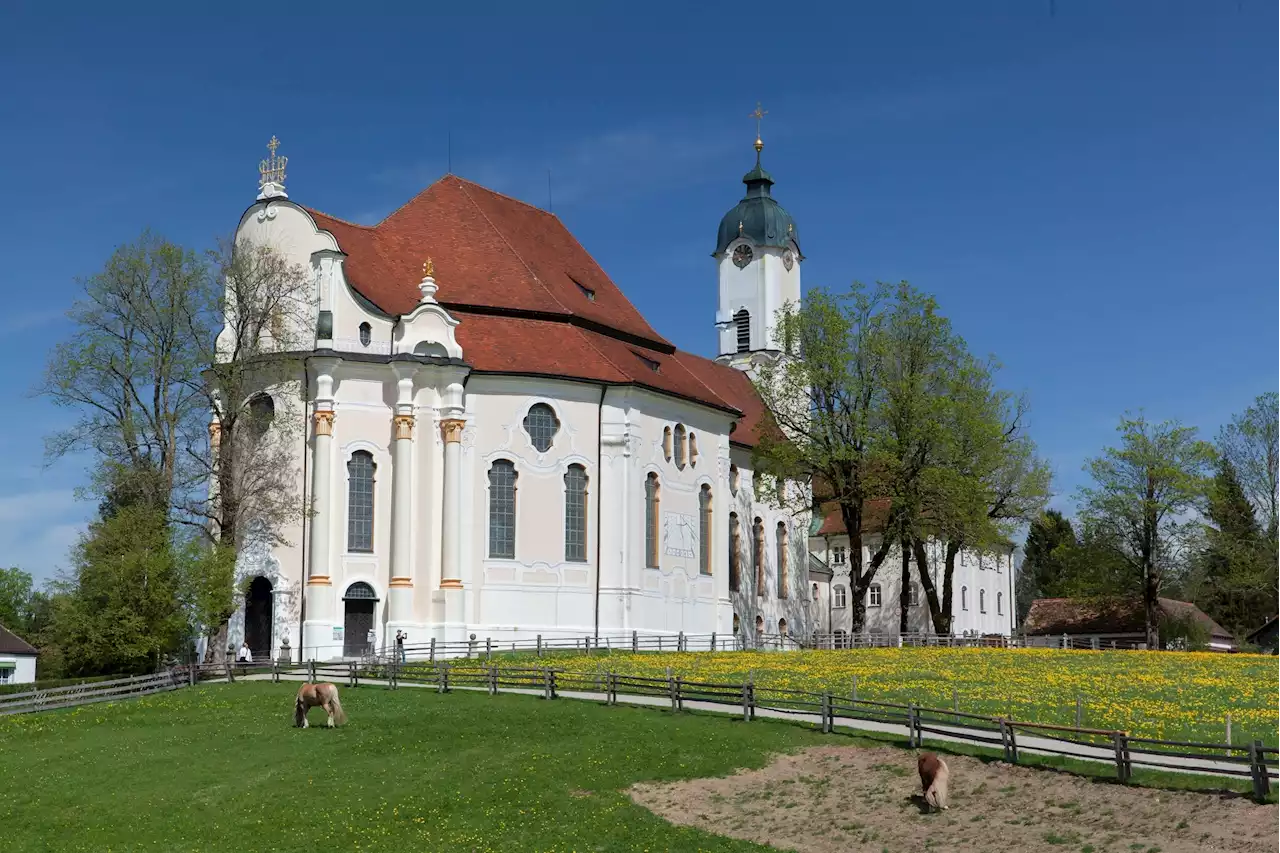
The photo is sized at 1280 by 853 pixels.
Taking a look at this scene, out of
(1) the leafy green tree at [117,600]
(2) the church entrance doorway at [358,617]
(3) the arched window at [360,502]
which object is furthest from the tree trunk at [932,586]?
(1) the leafy green tree at [117,600]

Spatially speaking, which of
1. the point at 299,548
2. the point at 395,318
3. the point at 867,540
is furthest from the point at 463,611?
the point at 867,540

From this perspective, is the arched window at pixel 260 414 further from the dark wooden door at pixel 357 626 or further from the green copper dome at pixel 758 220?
the green copper dome at pixel 758 220

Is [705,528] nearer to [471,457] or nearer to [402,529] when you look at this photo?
[471,457]

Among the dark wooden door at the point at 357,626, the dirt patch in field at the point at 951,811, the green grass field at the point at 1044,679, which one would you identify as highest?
the dark wooden door at the point at 357,626

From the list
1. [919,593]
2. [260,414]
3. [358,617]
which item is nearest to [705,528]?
[358,617]

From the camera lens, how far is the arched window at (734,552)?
203 ft

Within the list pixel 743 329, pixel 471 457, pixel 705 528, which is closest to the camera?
pixel 471 457

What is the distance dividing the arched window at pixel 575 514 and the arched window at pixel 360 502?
277 inches

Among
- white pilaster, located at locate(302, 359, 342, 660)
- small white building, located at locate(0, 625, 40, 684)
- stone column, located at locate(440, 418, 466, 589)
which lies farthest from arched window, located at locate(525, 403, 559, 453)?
small white building, located at locate(0, 625, 40, 684)

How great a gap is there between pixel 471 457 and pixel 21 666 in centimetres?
3264

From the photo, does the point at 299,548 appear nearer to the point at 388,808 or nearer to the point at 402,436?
the point at 402,436

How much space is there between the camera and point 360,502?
49.9 metres

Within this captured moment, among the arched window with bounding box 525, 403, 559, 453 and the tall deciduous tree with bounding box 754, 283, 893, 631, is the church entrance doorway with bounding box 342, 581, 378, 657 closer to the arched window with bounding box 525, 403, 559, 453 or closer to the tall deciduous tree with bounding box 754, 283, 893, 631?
the arched window with bounding box 525, 403, 559, 453

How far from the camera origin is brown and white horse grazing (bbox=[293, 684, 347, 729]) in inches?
1249
